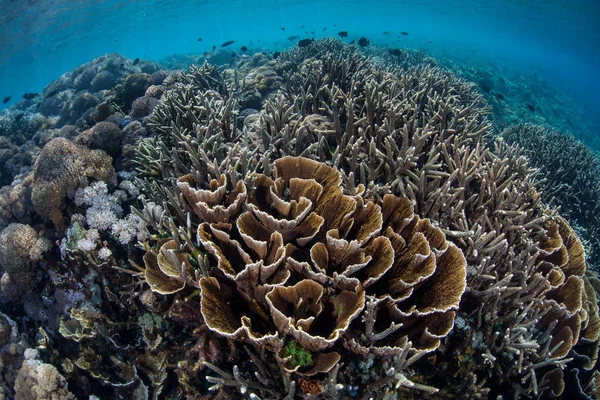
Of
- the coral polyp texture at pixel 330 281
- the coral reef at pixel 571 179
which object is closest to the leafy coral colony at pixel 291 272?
the coral polyp texture at pixel 330 281

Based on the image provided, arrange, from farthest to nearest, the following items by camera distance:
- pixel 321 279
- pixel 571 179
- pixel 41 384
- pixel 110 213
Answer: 1. pixel 571 179
2. pixel 110 213
3. pixel 41 384
4. pixel 321 279

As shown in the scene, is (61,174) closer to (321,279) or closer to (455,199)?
(321,279)

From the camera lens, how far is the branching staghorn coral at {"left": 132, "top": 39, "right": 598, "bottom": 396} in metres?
2.57

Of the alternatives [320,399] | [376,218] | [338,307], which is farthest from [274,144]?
[320,399]

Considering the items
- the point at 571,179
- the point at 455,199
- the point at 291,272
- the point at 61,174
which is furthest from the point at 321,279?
the point at 571,179

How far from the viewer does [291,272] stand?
2275 millimetres

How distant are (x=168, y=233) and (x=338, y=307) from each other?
6.24ft

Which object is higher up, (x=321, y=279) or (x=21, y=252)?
(x=321, y=279)

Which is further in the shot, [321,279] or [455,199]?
[455,199]

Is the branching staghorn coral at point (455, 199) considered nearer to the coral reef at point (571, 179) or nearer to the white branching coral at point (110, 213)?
the white branching coral at point (110, 213)

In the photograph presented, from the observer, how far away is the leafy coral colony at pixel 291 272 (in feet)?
6.89

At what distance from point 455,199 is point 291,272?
84.3 inches

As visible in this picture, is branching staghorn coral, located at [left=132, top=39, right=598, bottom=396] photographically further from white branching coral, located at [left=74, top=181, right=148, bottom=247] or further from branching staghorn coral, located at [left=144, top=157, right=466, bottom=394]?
white branching coral, located at [left=74, top=181, right=148, bottom=247]

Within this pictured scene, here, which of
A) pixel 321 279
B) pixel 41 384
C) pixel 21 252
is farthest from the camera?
pixel 21 252
